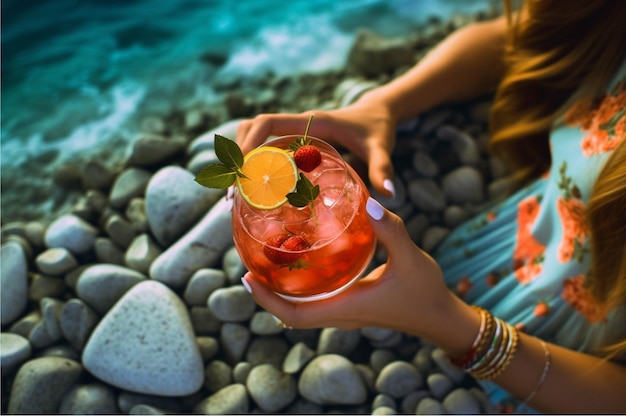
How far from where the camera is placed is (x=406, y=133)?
2195mm

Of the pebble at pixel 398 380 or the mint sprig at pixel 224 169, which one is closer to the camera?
the mint sprig at pixel 224 169

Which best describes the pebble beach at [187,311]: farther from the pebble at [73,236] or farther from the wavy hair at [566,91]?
the wavy hair at [566,91]

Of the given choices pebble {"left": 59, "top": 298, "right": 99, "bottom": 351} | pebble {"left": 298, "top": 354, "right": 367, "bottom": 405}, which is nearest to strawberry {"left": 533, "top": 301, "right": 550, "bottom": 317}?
pebble {"left": 298, "top": 354, "right": 367, "bottom": 405}

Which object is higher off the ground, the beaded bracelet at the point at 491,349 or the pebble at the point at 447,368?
the beaded bracelet at the point at 491,349

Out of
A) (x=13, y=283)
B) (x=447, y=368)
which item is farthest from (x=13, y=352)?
(x=447, y=368)

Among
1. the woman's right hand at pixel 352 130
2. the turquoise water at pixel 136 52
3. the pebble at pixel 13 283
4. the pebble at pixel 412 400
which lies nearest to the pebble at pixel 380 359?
the pebble at pixel 412 400

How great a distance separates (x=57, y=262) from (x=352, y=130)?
3.52 feet

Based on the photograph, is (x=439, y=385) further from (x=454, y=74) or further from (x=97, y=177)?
(x=97, y=177)

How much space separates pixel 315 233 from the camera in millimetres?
1225

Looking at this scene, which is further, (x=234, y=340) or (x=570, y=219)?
(x=234, y=340)

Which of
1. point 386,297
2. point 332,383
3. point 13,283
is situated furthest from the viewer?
point 13,283

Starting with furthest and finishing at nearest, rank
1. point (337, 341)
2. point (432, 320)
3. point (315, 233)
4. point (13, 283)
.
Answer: point (13, 283) → point (337, 341) → point (432, 320) → point (315, 233)

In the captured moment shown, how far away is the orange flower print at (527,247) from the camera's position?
1.81 m

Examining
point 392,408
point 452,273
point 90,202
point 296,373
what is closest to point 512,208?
point 452,273
